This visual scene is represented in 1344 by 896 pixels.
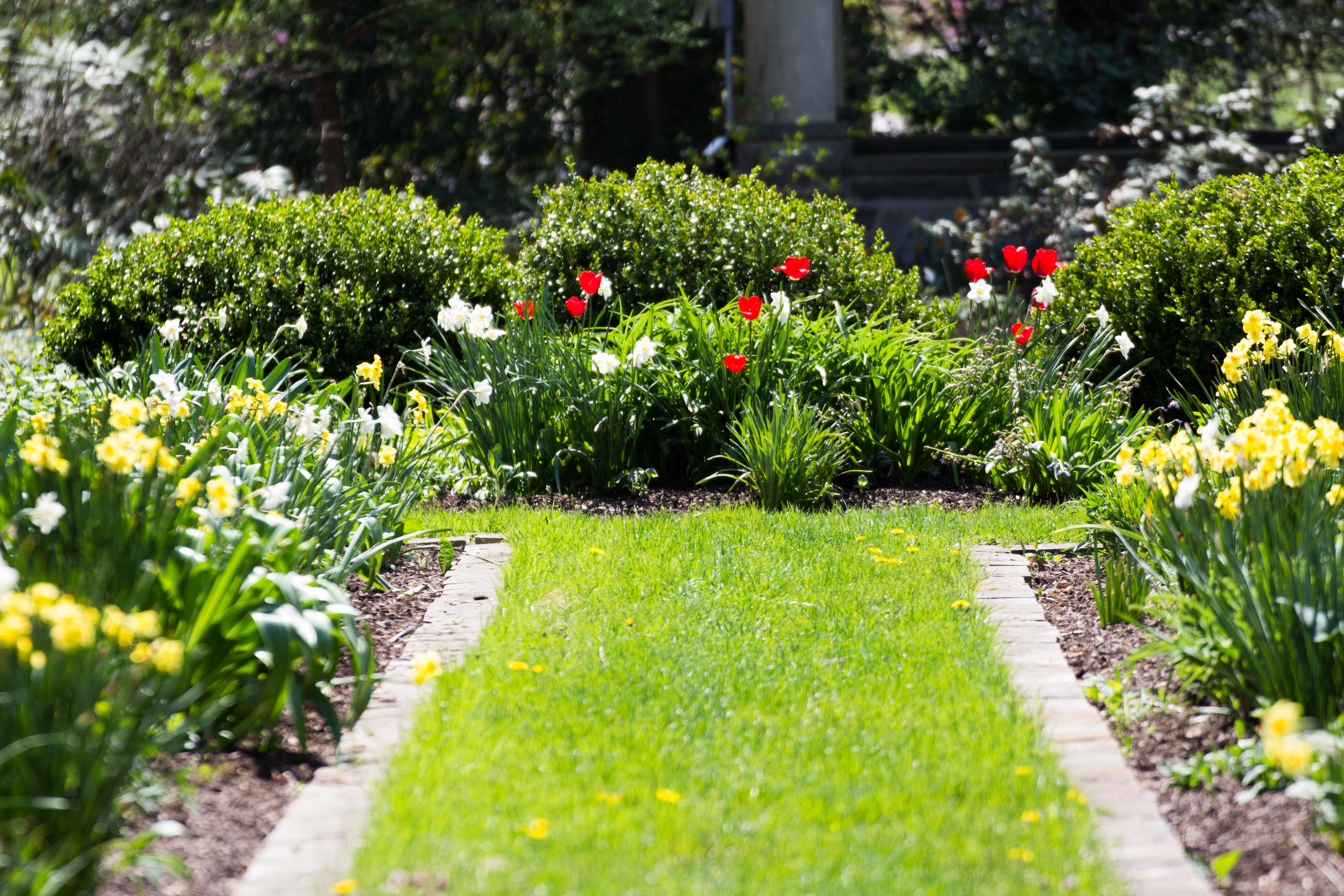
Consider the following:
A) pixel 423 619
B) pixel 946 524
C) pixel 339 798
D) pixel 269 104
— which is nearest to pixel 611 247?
pixel 946 524

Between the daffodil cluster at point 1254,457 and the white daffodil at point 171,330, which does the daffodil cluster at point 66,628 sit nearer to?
the daffodil cluster at point 1254,457

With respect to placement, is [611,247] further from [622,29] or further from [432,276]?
[622,29]

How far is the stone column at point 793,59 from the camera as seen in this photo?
9.97 metres

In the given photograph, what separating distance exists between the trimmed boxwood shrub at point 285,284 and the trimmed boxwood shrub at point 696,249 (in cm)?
43

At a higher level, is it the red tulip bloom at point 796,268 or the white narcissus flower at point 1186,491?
the red tulip bloom at point 796,268

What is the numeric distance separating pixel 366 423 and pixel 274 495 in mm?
929

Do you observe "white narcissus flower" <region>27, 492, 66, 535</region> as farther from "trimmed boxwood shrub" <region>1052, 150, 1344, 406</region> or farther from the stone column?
the stone column

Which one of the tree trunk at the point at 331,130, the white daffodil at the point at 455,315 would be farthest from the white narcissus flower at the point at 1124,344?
the tree trunk at the point at 331,130

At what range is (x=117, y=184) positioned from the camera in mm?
9758

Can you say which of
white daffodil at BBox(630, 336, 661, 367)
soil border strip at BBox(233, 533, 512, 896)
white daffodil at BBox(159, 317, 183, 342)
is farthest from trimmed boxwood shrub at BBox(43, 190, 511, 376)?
soil border strip at BBox(233, 533, 512, 896)

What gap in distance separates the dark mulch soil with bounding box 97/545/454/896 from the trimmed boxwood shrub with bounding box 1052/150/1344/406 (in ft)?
13.2

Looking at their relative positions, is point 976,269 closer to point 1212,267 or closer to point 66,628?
point 1212,267

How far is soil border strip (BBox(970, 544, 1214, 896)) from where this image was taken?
2264 millimetres

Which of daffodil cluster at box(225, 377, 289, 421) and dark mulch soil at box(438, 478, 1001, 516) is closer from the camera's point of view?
daffodil cluster at box(225, 377, 289, 421)
